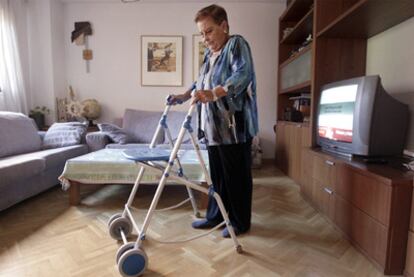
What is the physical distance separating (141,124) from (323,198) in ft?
7.57

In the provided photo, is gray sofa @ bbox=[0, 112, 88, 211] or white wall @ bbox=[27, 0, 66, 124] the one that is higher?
white wall @ bbox=[27, 0, 66, 124]

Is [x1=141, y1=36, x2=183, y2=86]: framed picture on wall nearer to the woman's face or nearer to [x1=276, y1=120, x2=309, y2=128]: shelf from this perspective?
[x1=276, y1=120, x2=309, y2=128]: shelf

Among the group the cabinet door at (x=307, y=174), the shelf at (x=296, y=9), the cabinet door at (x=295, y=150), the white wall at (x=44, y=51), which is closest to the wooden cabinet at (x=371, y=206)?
the cabinet door at (x=307, y=174)

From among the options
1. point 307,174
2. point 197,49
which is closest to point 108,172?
point 307,174

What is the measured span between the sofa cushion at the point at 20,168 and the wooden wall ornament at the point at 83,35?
86.8 inches

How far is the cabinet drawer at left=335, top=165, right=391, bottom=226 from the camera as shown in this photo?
1271 millimetres

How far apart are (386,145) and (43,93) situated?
398cm

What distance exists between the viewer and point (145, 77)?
156 inches

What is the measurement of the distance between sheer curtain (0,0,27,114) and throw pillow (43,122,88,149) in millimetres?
831

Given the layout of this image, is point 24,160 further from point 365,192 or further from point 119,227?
point 365,192

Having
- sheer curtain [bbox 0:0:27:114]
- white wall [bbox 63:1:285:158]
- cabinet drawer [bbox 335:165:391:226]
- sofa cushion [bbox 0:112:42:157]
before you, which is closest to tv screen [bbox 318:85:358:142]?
cabinet drawer [bbox 335:165:391:226]

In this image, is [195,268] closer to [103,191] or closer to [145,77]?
[103,191]

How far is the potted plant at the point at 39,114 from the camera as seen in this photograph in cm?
354

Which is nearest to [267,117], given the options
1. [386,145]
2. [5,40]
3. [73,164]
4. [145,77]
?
[145,77]
